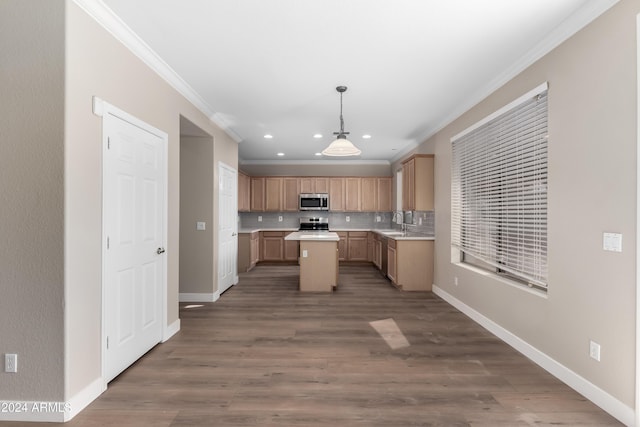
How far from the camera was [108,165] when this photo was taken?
7.85 ft

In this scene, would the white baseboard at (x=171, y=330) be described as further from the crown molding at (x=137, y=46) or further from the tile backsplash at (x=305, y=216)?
the tile backsplash at (x=305, y=216)

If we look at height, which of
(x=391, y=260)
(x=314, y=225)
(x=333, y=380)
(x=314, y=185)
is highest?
(x=314, y=185)

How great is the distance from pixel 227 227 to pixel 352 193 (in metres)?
3.77

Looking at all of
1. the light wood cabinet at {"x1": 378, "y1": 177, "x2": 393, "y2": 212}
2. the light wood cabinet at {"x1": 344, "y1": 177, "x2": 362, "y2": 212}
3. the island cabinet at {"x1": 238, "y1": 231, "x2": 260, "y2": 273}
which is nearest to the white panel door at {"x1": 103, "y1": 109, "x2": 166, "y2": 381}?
the island cabinet at {"x1": 238, "y1": 231, "x2": 260, "y2": 273}

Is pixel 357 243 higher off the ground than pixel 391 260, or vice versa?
pixel 357 243

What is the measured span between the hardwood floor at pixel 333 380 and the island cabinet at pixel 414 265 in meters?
1.26

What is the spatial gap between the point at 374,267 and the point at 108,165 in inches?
248

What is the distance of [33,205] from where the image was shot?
200cm

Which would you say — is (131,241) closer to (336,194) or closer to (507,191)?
(507,191)

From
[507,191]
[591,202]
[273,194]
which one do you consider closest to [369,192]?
[273,194]

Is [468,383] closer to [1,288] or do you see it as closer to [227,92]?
[1,288]

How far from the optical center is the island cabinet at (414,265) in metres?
5.38

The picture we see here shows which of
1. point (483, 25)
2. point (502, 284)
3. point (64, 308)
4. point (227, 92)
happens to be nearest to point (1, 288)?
point (64, 308)

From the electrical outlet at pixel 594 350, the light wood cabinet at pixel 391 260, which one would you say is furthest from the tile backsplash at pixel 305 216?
the electrical outlet at pixel 594 350
